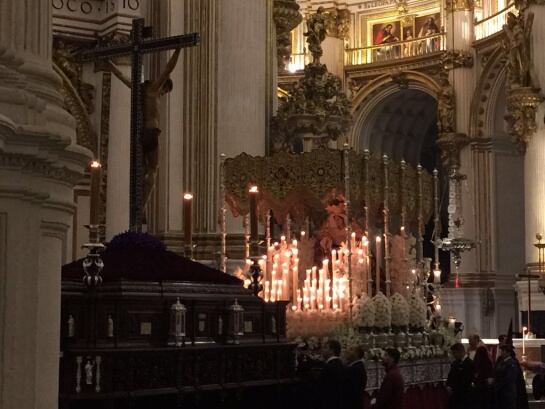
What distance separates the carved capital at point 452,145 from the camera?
28312 mm

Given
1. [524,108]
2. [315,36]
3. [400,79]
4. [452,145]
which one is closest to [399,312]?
[315,36]

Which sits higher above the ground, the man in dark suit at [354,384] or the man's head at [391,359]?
the man's head at [391,359]

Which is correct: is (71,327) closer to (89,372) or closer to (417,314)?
(89,372)

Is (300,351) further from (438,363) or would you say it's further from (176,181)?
(176,181)

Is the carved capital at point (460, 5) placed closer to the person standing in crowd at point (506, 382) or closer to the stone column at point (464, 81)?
the stone column at point (464, 81)

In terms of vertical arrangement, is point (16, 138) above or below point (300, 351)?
above

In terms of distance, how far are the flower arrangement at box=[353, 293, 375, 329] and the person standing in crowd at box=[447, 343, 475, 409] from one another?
3.32ft

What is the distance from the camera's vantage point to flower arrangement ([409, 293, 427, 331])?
44.4ft

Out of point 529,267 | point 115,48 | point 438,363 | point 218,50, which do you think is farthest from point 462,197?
point 115,48

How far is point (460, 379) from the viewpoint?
11.9 meters

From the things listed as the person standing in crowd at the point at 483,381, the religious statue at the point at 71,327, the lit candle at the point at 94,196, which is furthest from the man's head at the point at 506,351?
the religious statue at the point at 71,327

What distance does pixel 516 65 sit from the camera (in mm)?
24984

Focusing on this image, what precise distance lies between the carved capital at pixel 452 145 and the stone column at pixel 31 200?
22905mm

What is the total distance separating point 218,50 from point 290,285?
405 cm
